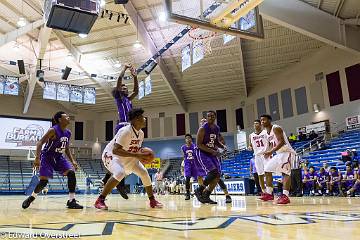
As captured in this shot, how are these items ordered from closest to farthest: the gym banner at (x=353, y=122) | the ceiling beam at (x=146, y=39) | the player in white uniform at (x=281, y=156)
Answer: the player in white uniform at (x=281, y=156), the ceiling beam at (x=146, y=39), the gym banner at (x=353, y=122)

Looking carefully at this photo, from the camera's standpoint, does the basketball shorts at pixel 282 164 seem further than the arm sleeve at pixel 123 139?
Yes

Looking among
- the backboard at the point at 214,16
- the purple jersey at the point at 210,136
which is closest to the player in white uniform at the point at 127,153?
the purple jersey at the point at 210,136

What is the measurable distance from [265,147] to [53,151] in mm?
4166

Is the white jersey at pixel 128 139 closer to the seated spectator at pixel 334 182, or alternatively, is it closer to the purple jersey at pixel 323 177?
the seated spectator at pixel 334 182

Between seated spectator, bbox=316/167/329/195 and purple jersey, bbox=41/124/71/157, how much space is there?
Result: 353 inches

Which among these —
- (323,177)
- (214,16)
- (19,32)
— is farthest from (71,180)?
(19,32)

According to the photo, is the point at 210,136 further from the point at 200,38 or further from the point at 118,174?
the point at 200,38

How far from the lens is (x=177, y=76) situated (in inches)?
906

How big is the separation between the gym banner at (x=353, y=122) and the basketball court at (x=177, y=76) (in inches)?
2.3

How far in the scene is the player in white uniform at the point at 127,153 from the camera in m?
4.48

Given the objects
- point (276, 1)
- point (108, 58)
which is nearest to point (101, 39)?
point (108, 58)

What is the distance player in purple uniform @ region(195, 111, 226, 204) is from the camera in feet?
19.3

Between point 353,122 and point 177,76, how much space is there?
36.2 feet

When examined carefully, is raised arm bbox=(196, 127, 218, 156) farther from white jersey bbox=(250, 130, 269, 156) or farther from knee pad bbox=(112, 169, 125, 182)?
knee pad bbox=(112, 169, 125, 182)
